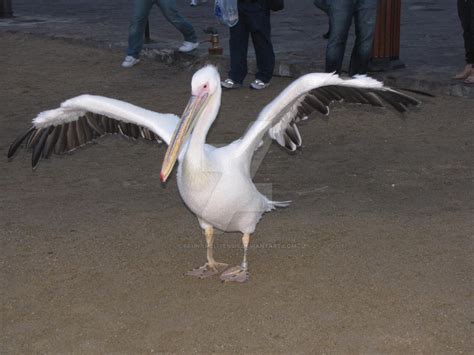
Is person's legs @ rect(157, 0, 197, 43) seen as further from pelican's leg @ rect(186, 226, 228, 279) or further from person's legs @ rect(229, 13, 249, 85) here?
pelican's leg @ rect(186, 226, 228, 279)

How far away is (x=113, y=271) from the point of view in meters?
4.94

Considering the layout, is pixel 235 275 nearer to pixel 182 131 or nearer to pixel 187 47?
pixel 182 131

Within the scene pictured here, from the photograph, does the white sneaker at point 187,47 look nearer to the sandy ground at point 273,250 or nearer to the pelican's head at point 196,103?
the sandy ground at point 273,250

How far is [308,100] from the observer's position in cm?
509

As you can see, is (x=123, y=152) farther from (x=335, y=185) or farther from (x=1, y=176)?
(x=335, y=185)

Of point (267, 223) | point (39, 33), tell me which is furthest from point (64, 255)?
point (39, 33)

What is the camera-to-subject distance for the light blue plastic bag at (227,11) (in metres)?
8.41

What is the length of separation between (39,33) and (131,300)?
29.9 feet

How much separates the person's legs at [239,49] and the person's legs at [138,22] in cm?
164

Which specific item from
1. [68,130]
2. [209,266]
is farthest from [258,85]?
[209,266]

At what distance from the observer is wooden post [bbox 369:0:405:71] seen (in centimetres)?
921

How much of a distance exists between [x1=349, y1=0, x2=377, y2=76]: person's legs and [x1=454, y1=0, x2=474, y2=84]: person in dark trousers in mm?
848

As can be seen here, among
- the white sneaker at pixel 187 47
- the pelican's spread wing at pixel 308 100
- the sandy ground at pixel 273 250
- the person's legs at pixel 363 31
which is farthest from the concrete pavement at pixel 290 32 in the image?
the pelican's spread wing at pixel 308 100

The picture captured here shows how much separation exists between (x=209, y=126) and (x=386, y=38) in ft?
17.0
